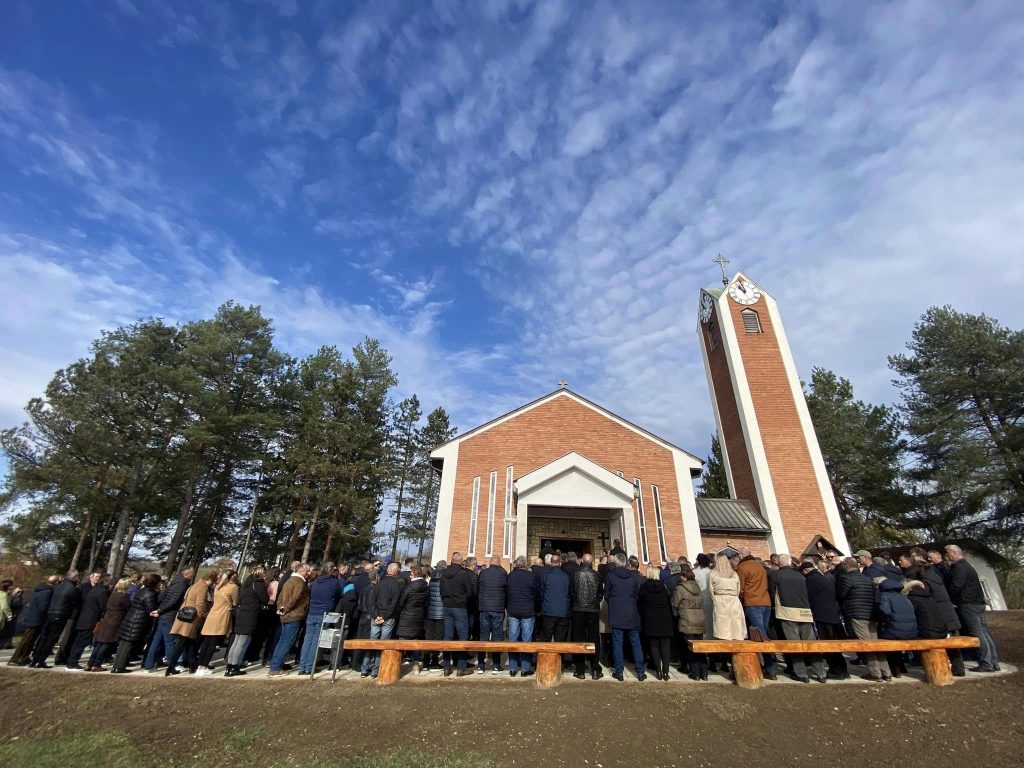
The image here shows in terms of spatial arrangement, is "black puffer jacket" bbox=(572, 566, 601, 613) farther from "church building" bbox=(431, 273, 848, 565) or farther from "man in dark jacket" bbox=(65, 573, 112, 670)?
"man in dark jacket" bbox=(65, 573, 112, 670)

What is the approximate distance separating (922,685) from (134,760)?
9603mm

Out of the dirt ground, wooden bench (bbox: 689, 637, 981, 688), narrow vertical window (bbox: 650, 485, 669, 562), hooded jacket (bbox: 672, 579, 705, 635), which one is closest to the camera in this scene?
the dirt ground

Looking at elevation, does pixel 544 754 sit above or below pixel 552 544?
below

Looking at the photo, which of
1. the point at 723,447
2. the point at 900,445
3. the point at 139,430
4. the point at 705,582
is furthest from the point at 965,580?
the point at 139,430

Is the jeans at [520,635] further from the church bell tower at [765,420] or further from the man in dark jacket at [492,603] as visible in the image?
the church bell tower at [765,420]

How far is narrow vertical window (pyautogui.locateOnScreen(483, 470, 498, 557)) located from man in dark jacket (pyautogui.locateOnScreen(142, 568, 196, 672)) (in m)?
8.87

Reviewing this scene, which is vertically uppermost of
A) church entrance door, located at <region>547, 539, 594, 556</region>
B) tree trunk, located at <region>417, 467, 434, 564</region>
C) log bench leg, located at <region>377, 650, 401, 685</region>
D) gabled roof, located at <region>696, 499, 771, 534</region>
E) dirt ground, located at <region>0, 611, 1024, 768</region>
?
tree trunk, located at <region>417, 467, 434, 564</region>

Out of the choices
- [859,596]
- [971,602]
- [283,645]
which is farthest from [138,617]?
[971,602]

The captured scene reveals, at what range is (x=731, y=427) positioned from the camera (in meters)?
20.7

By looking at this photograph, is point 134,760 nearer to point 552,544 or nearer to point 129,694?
point 129,694

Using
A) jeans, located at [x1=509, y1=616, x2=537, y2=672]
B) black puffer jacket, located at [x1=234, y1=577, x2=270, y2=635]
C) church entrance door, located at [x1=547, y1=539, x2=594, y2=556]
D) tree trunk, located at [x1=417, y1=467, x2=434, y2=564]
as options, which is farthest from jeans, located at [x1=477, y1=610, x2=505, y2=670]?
tree trunk, located at [x1=417, y1=467, x2=434, y2=564]

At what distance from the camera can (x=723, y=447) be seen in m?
21.5

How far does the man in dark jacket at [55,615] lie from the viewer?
7.91 meters

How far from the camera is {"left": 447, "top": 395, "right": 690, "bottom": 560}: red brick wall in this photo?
15344 mm
